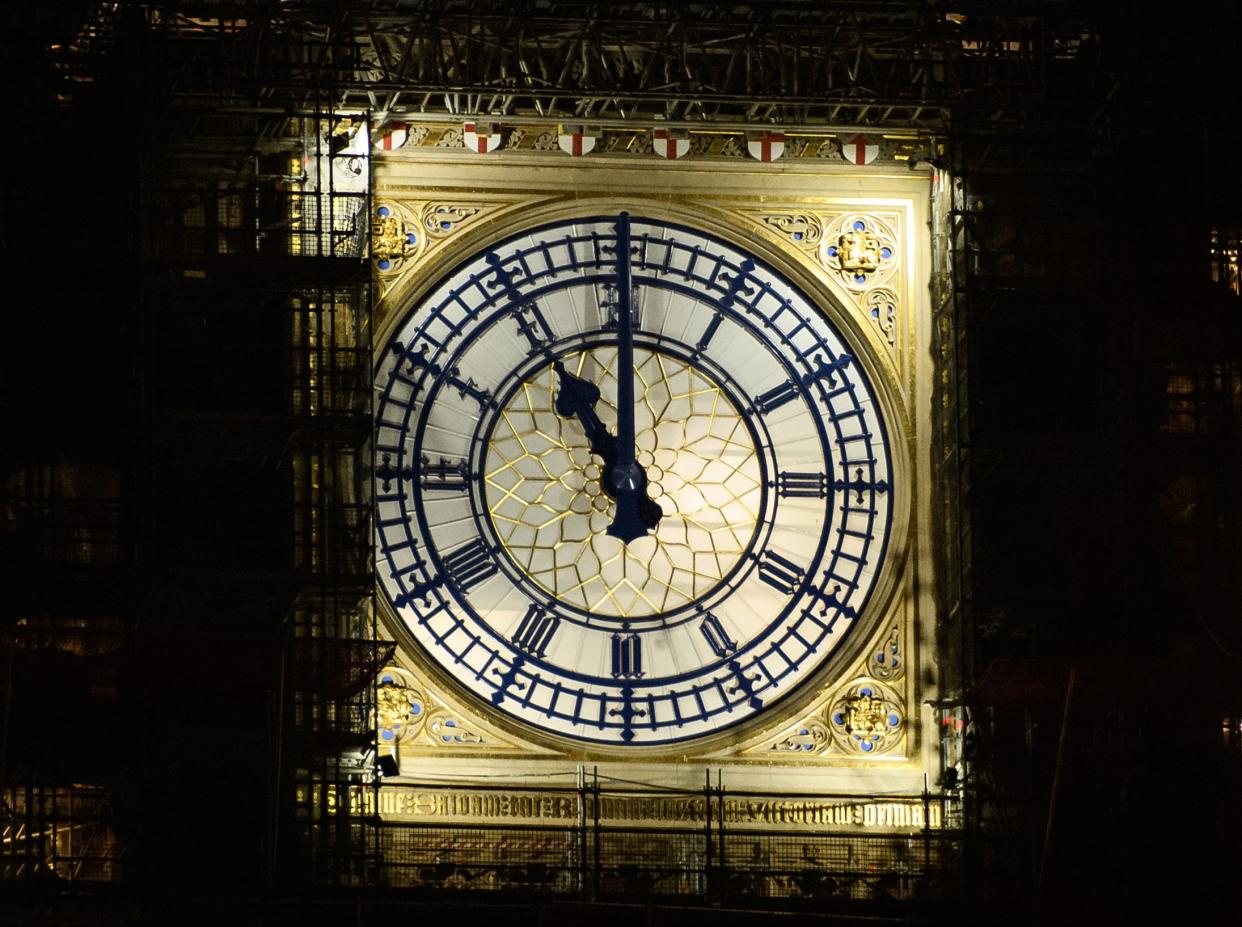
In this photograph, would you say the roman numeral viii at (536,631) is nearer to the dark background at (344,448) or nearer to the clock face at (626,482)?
the clock face at (626,482)

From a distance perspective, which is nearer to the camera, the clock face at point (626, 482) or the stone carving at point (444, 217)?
the clock face at point (626, 482)

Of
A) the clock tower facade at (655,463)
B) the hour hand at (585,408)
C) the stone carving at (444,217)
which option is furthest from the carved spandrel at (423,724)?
the stone carving at (444,217)

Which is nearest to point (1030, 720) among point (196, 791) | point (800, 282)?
point (800, 282)

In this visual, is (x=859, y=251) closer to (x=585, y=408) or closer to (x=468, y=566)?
(x=585, y=408)

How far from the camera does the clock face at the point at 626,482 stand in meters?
20.7

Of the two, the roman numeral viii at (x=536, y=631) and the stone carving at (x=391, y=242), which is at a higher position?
the stone carving at (x=391, y=242)

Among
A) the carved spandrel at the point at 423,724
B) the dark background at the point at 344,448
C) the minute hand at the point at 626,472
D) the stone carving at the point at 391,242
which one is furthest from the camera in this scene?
the stone carving at the point at 391,242

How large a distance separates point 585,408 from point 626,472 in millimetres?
479

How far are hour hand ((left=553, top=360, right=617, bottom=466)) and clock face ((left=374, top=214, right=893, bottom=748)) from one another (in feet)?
0.04

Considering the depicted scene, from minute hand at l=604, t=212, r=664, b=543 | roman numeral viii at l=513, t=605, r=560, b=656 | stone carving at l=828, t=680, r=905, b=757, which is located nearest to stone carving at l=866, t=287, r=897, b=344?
minute hand at l=604, t=212, r=664, b=543

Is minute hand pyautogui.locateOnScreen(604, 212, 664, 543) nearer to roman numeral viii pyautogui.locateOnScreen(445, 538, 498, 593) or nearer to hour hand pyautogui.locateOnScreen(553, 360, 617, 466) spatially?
hour hand pyautogui.locateOnScreen(553, 360, 617, 466)

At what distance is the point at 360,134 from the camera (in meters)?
20.9

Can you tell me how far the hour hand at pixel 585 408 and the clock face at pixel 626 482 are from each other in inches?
0.5

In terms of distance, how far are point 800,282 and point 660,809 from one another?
329cm
